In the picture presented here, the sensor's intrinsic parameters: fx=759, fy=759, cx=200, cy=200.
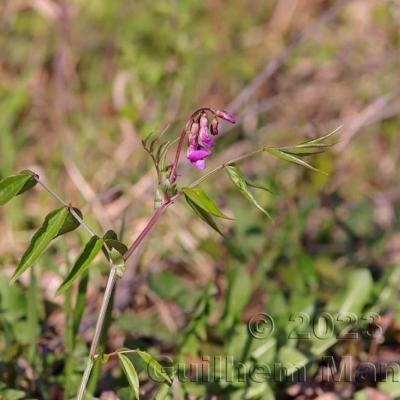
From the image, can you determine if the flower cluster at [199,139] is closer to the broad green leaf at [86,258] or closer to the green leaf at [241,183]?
the green leaf at [241,183]

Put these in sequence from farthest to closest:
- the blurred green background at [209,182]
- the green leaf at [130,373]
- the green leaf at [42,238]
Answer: the blurred green background at [209,182] < the green leaf at [130,373] < the green leaf at [42,238]

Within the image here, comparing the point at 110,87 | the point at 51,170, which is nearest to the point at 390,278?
the point at 51,170

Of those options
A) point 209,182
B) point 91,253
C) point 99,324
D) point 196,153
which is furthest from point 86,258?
point 209,182

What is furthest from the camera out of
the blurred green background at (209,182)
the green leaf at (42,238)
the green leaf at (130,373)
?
the blurred green background at (209,182)

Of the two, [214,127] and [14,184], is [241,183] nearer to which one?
[214,127]

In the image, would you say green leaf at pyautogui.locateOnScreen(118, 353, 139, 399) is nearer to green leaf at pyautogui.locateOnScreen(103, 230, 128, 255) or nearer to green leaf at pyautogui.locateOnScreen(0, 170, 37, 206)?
green leaf at pyautogui.locateOnScreen(103, 230, 128, 255)

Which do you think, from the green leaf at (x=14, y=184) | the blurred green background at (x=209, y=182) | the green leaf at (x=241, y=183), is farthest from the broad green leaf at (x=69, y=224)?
the blurred green background at (x=209, y=182)

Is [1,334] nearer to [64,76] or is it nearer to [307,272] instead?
[307,272]

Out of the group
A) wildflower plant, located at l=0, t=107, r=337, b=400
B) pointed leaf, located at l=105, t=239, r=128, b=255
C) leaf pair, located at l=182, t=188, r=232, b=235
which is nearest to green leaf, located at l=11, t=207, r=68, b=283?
wildflower plant, located at l=0, t=107, r=337, b=400
